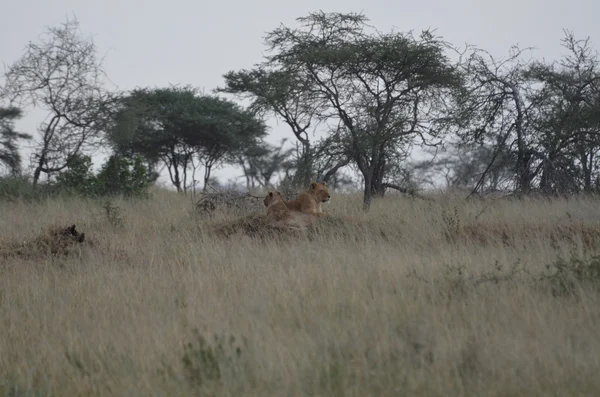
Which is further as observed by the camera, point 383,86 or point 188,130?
point 188,130

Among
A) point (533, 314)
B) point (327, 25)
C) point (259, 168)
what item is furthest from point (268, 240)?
point (259, 168)

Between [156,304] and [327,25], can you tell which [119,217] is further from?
[327,25]

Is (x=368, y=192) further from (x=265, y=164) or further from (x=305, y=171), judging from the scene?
(x=265, y=164)

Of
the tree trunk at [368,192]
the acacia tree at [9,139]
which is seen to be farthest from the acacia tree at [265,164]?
the tree trunk at [368,192]

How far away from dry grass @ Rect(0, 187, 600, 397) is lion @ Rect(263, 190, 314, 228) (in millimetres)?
644

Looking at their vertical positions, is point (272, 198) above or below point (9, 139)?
below

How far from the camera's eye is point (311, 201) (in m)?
11.5

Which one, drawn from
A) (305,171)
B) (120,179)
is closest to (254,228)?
(305,171)

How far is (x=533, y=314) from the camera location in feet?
17.9

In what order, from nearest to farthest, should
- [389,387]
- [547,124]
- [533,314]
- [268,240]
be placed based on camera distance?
[389,387] → [533,314] → [268,240] → [547,124]

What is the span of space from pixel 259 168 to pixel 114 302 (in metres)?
26.3

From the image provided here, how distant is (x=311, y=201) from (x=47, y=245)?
12.0 ft

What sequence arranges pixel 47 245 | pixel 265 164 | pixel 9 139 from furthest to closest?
pixel 265 164 → pixel 9 139 → pixel 47 245

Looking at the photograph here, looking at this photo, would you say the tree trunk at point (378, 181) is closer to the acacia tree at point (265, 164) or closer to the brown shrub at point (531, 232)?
the brown shrub at point (531, 232)
